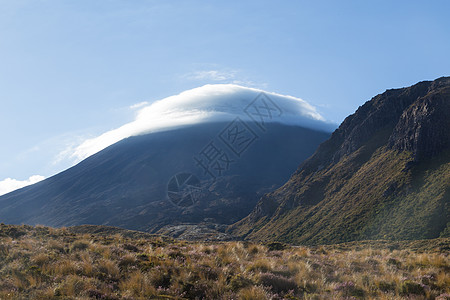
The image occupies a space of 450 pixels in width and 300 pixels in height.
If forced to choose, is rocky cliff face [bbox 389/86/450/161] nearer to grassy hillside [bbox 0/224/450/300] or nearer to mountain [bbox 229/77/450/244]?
mountain [bbox 229/77/450/244]

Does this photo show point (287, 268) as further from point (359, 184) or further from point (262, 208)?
point (262, 208)

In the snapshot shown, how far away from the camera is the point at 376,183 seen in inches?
3922

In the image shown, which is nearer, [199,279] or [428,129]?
[199,279]

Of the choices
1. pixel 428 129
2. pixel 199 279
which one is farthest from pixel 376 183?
pixel 199 279

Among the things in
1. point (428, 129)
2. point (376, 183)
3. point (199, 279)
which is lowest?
point (376, 183)

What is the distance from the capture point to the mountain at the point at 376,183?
3044 inches

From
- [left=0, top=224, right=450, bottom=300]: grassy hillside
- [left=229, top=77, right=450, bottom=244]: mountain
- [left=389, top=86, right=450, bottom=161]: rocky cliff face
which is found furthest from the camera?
[left=389, top=86, right=450, bottom=161]: rocky cliff face

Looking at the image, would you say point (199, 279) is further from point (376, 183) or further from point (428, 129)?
point (428, 129)

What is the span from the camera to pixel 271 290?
9.52 m

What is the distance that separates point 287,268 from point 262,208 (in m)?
143

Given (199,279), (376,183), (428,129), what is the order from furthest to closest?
(376,183) < (428,129) < (199,279)

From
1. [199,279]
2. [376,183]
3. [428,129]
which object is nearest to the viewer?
[199,279]

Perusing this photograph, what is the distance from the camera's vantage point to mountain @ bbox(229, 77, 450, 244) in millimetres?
77312

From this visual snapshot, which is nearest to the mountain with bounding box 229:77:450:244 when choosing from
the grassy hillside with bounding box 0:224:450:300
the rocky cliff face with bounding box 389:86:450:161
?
the rocky cliff face with bounding box 389:86:450:161
